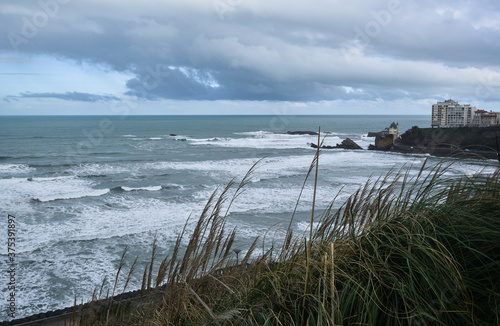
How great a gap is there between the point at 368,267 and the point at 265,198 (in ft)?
54.8

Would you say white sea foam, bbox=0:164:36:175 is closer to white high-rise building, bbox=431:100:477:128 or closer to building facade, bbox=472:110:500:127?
building facade, bbox=472:110:500:127

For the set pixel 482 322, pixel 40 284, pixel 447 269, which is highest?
pixel 447 269

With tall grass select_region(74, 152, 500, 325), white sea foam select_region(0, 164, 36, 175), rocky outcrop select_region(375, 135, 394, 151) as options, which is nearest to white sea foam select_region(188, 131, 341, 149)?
rocky outcrop select_region(375, 135, 394, 151)

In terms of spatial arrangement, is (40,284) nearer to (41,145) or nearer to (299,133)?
(41,145)

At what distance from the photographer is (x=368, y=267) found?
1582 mm

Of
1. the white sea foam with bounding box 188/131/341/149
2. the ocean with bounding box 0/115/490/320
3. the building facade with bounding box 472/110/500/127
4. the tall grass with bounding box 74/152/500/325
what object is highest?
the building facade with bounding box 472/110/500/127

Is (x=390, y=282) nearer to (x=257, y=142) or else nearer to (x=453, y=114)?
(x=257, y=142)

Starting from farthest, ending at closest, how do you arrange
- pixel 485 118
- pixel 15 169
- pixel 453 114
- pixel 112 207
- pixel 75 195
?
pixel 453 114, pixel 485 118, pixel 15 169, pixel 75 195, pixel 112 207

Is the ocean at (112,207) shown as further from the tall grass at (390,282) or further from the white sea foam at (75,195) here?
the tall grass at (390,282)

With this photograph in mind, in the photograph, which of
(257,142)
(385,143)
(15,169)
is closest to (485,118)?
(385,143)

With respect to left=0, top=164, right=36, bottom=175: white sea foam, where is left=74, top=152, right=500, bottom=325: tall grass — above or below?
above

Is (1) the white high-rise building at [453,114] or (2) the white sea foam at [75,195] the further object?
(1) the white high-rise building at [453,114]

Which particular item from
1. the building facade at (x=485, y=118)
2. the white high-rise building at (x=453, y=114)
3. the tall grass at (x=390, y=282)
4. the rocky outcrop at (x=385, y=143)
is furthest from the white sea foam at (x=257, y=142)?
the tall grass at (x=390, y=282)

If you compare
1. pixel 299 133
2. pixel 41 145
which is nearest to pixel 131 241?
pixel 41 145
